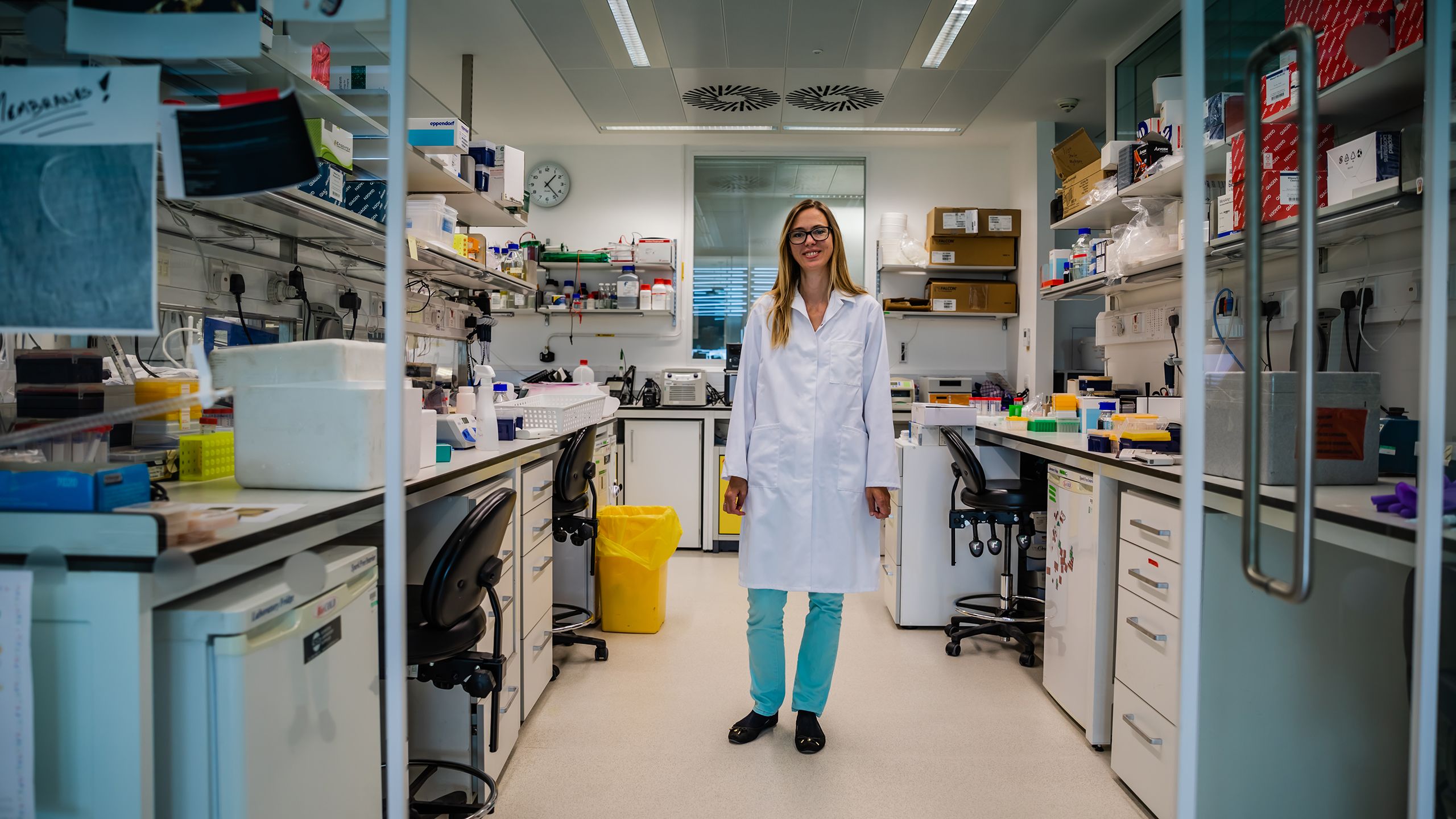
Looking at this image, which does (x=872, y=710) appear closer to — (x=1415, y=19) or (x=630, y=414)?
(x=1415, y=19)

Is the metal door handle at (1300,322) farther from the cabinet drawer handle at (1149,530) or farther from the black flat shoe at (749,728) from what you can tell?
the black flat shoe at (749,728)

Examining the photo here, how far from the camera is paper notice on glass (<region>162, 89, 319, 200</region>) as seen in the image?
36.5 inches

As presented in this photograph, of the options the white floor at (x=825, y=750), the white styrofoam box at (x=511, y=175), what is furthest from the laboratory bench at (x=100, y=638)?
the white styrofoam box at (x=511, y=175)

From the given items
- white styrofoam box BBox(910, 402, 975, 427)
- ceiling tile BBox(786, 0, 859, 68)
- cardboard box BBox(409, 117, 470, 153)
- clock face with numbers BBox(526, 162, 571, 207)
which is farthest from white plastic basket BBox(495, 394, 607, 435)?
clock face with numbers BBox(526, 162, 571, 207)

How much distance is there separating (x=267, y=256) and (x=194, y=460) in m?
0.76

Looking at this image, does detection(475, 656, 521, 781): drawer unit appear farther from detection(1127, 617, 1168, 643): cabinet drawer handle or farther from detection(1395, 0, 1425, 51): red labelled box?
detection(1395, 0, 1425, 51): red labelled box

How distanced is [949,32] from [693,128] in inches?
73.0

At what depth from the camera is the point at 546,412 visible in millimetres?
2713

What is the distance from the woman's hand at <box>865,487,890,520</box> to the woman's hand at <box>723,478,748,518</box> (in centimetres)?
34

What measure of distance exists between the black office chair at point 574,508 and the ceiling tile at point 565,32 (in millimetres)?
2017

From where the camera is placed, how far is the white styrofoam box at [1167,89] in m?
2.93

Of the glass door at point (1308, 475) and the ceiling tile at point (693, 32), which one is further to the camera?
the ceiling tile at point (693, 32)

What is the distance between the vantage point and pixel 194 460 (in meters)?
1.50

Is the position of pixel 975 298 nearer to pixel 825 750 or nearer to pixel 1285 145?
pixel 1285 145
